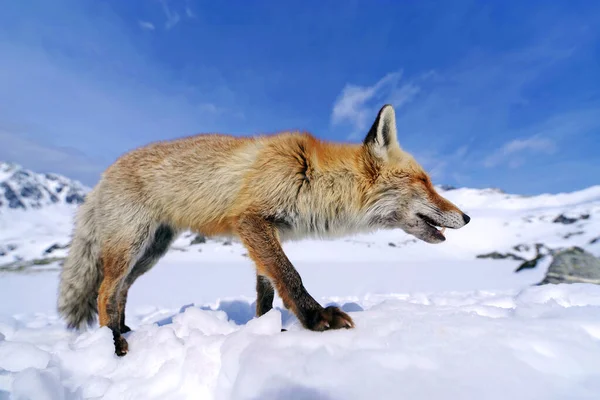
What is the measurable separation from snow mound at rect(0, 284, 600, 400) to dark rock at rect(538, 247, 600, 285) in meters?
4.69

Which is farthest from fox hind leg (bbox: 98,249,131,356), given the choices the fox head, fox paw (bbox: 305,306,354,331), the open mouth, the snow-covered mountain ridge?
the open mouth

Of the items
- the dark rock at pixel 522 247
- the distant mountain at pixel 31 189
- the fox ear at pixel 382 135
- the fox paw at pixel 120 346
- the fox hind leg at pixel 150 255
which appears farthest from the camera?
the distant mountain at pixel 31 189

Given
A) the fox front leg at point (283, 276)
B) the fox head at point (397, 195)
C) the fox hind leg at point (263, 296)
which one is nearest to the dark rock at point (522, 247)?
the fox head at point (397, 195)

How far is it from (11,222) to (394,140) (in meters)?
108

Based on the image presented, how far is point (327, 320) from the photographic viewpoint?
1689 mm

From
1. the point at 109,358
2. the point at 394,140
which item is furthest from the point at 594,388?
the point at 109,358

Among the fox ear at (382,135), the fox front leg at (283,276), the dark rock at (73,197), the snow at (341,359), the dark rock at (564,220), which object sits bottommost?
the snow at (341,359)

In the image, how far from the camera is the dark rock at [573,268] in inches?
210

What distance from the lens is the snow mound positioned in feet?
3.67

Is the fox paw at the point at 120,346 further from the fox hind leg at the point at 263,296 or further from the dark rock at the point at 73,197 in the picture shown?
the dark rock at the point at 73,197

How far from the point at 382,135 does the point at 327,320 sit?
1.56 metres

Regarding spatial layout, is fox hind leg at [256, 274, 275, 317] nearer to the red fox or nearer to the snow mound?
the red fox

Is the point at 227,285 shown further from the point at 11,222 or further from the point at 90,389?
the point at 11,222

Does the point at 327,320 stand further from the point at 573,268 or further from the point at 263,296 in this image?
the point at 573,268
